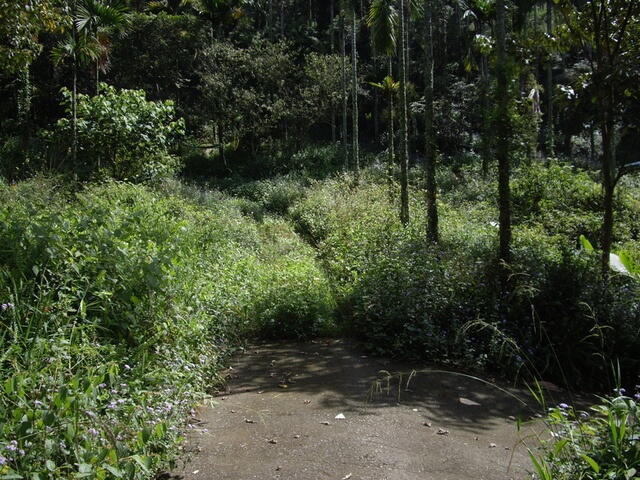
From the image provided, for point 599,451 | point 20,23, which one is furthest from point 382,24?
point 599,451

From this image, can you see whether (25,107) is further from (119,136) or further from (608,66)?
(608,66)

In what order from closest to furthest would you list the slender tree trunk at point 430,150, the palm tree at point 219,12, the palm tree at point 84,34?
the slender tree trunk at point 430,150 < the palm tree at point 84,34 < the palm tree at point 219,12

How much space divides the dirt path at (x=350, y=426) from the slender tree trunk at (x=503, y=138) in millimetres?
2706

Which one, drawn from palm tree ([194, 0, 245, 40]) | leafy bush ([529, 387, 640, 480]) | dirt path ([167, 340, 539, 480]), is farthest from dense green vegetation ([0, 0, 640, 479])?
palm tree ([194, 0, 245, 40])

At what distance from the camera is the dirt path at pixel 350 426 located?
3684 millimetres

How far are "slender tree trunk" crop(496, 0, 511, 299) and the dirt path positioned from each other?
271 centimetres

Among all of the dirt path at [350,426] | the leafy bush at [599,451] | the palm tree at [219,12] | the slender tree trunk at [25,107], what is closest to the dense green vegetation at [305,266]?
the leafy bush at [599,451]

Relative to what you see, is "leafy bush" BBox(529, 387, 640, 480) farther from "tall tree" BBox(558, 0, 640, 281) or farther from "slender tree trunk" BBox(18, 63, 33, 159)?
"slender tree trunk" BBox(18, 63, 33, 159)

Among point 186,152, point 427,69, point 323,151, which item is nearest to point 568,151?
point 323,151

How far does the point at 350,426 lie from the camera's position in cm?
438

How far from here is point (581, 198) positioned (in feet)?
51.2

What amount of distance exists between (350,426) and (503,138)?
5.43 metres

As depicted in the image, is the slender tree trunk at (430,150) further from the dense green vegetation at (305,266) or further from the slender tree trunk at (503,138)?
the slender tree trunk at (503,138)

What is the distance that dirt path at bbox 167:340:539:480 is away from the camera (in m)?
3.68
